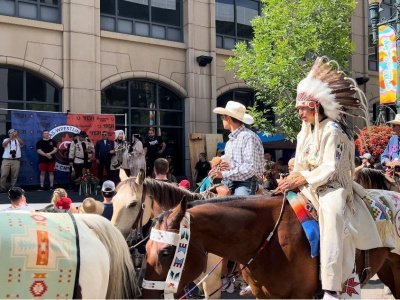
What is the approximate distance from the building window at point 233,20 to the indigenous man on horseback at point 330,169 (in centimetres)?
1614

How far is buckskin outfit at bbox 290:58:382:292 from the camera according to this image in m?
4.08

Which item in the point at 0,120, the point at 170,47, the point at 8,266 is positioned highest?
the point at 170,47

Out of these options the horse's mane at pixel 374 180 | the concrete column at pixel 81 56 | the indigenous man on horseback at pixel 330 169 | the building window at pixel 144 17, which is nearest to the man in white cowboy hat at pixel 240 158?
the indigenous man on horseback at pixel 330 169

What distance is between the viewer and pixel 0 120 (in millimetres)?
14992

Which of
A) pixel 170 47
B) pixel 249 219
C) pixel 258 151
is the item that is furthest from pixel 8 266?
pixel 170 47

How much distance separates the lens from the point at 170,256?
141 inches

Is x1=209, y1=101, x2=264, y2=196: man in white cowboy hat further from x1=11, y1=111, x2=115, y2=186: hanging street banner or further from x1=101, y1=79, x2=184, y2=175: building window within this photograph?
x1=101, y1=79, x2=184, y2=175: building window

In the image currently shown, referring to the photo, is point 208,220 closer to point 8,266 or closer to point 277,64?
point 8,266

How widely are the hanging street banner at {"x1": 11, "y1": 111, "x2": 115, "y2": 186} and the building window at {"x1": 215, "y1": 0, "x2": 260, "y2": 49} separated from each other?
290 inches

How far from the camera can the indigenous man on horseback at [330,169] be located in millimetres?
4082

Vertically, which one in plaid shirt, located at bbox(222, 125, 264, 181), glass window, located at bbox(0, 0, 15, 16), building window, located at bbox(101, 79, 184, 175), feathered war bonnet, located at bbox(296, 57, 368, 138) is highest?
glass window, located at bbox(0, 0, 15, 16)

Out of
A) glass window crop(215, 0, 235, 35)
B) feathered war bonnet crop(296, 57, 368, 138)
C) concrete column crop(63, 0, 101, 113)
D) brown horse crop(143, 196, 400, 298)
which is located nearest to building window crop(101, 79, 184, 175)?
concrete column crop(63, 0, 101, 113)

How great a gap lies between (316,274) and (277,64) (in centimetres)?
1252

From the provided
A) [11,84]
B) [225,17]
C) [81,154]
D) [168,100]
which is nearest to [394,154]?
[81,154]
